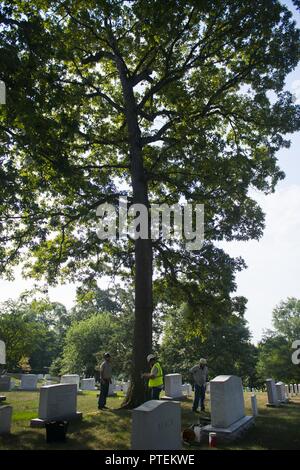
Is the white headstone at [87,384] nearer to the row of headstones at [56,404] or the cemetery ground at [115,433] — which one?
the cemetery ground at [115,433]

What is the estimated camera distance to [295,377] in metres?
31.6

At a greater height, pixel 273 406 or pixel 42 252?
pixel 42 252

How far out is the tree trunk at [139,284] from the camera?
13.7 metres

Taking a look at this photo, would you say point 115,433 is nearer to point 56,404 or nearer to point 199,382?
point 56,404

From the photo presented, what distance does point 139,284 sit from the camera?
14898 millimetres

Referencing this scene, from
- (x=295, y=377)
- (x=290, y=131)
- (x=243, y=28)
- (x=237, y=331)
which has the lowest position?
(x=295, y=377)

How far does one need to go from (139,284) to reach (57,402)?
17.2ft

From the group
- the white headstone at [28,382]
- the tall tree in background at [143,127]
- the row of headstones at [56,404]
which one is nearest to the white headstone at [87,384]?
the white headstone at [28,382]

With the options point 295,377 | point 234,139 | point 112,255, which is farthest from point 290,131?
point 295,377

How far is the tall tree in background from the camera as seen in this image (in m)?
11.4

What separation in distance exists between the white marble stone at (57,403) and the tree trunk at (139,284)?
258cm

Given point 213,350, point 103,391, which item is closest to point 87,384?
point 103,391

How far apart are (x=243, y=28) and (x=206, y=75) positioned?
9.54 ft
